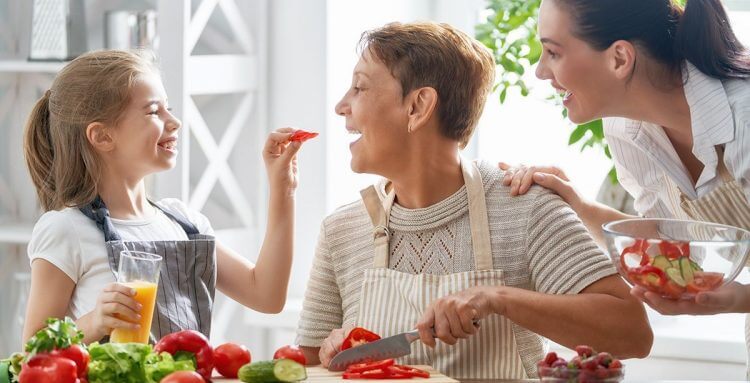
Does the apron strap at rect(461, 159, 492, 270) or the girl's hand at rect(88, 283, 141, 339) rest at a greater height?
the apron strap at rect(461, 159, 492, 270)

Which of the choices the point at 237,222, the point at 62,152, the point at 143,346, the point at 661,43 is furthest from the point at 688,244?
the point at 237,222

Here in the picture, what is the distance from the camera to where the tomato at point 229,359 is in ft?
5.98

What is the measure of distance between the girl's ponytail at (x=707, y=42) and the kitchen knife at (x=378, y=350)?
691 millimetres

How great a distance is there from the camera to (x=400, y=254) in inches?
87.7

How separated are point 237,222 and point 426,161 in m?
1.46

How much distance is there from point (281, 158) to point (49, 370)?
0.87 metres

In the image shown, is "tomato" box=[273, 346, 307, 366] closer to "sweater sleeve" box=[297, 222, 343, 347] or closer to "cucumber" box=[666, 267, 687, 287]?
"sweater sleeve" box=[297, 222, 343, 347]

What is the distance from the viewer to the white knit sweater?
2109 millimetres

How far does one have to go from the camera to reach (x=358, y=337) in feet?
6.65

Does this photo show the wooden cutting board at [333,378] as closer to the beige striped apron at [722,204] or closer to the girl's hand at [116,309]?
the girl's hand at [116,309]

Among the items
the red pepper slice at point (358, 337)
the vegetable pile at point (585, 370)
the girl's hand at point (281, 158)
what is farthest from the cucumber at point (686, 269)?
the girl's hand at point (281, 158)

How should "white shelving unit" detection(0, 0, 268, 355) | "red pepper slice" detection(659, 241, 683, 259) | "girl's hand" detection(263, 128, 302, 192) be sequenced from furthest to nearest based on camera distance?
"white shelving unit" detection(0, 0, 268, 355)
"girl's hand" detection(263, 128, 302, 192)
"red pepper slice" detection(659, 241, 683, 259)

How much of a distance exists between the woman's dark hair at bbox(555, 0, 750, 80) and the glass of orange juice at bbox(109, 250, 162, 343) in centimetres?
87

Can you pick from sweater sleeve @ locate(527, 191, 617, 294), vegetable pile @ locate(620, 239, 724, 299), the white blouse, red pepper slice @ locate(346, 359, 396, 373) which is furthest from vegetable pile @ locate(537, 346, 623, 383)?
the white blouse
